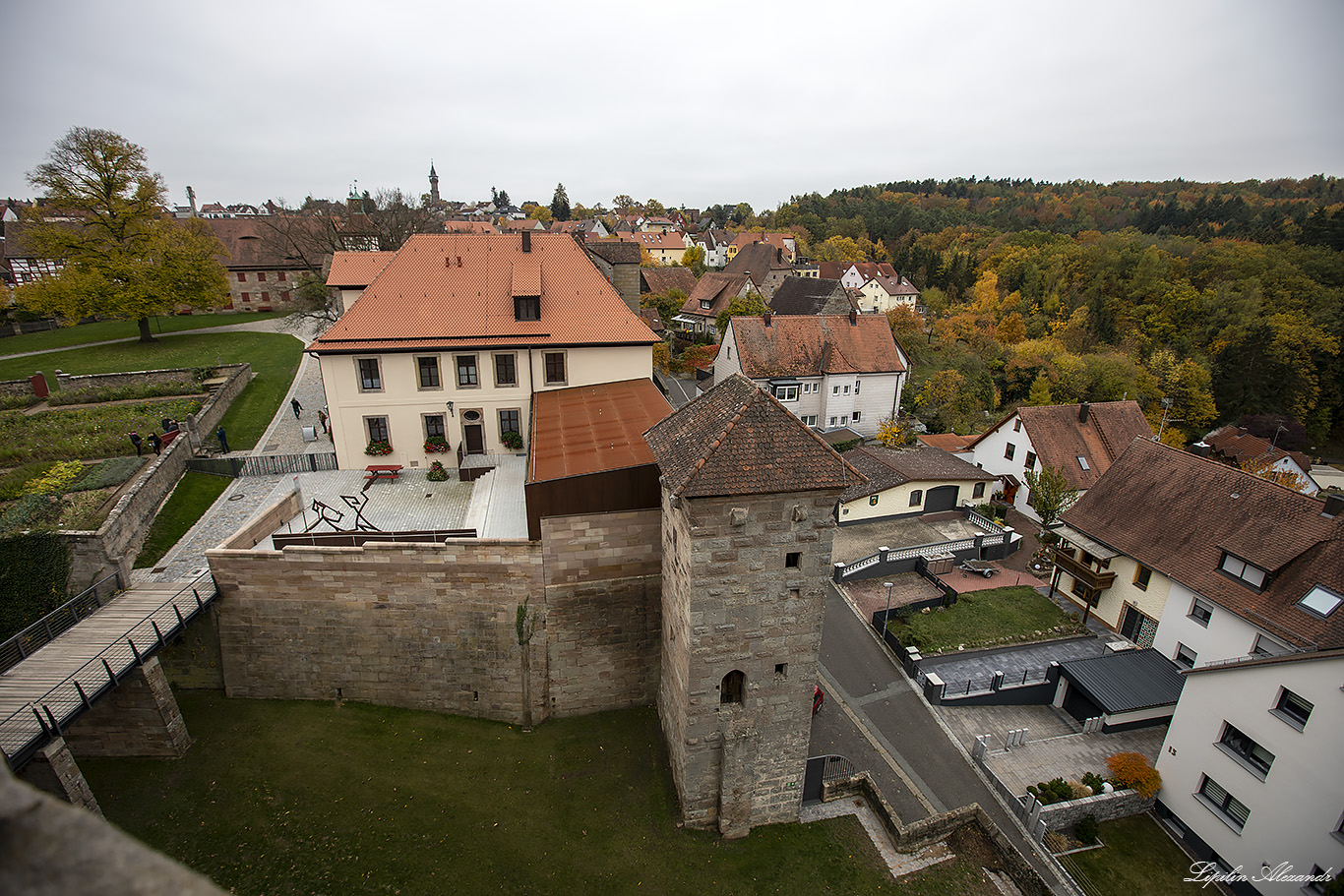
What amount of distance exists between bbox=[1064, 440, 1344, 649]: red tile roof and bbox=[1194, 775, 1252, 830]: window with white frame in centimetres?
507

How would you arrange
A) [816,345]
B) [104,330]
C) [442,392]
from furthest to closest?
1. [104,330]
2. [816,345]
3. [442,392]

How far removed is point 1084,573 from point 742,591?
19321 mm

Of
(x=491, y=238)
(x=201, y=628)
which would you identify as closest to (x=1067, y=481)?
(x=491, y=238)

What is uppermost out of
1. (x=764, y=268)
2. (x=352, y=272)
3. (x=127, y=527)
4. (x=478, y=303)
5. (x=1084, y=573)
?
(x=352, y=272)

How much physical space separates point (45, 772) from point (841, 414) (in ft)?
142

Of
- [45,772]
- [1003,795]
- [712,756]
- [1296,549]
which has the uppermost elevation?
[1296,549]

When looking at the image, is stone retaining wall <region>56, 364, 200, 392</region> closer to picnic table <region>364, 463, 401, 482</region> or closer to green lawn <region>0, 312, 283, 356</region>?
green lawn <region>0, 312, 283, 356</region>

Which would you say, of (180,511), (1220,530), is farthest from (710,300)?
(180,511)

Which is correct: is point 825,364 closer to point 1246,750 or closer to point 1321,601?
point 1321,601

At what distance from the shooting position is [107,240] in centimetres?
3800

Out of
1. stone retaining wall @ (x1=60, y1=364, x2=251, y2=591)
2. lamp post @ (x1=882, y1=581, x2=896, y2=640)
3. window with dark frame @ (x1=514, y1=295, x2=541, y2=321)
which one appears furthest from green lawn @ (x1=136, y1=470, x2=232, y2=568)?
lamp post @ (x1=882, y1=581, x2=896, y2=640)

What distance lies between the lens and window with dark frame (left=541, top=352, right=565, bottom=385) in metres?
27.2

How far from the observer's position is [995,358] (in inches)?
2234

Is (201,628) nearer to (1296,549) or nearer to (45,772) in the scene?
(45,772)
